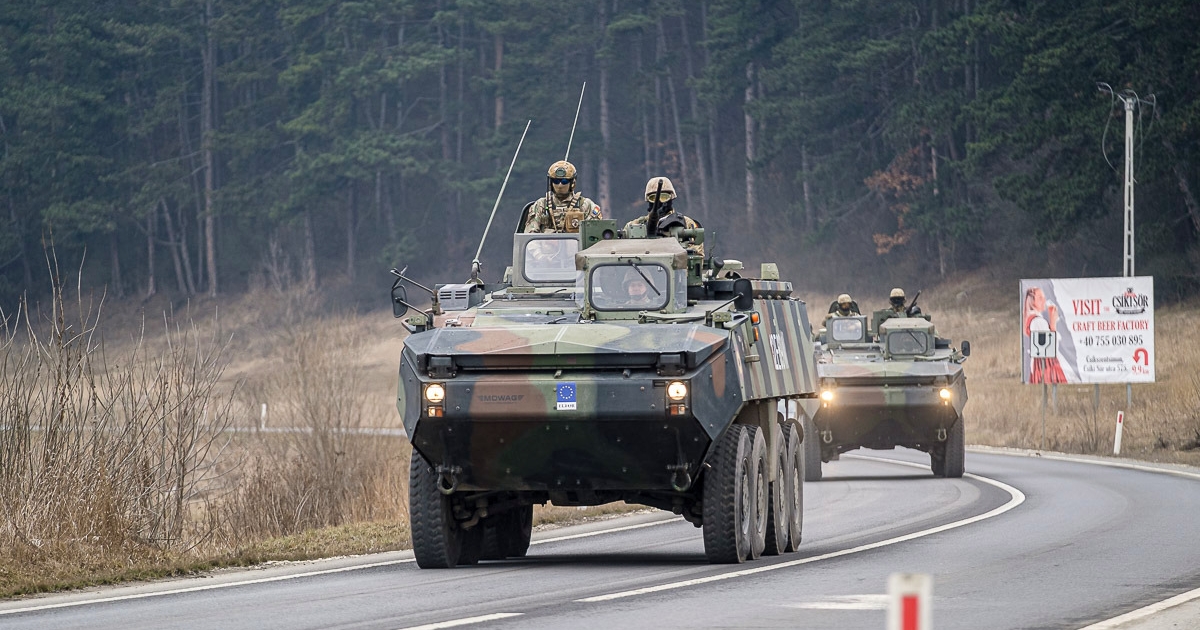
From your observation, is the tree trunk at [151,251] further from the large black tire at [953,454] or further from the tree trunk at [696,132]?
the large black tire at [953,454]

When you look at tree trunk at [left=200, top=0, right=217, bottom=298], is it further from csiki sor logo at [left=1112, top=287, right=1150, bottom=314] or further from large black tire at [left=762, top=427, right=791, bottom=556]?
large black tire at [left=762, top=427, right=791, bottom=556]

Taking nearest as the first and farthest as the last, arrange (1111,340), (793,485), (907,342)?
(793,485), (907,342), (1111,340)

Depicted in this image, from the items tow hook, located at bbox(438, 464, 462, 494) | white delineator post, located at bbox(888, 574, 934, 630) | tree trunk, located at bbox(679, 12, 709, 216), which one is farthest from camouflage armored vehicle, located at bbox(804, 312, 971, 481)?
tree trunk, located at bbox(679, 12, 709, 216)

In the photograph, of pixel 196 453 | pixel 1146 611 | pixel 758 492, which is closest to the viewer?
pixel 1146 611

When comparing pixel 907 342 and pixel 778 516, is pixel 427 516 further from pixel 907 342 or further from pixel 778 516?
pixel 907 342

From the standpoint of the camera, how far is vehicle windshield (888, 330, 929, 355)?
96.2 feet

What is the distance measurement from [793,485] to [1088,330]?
83.3 ft

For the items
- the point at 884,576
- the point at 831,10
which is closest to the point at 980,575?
the point at 884,576

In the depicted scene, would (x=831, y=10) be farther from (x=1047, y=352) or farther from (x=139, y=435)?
(x=139, y=435)

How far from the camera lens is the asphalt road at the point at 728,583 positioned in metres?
11.5

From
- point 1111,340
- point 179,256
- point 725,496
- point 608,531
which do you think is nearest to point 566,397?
point 725,496

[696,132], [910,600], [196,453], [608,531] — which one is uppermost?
[696,132]

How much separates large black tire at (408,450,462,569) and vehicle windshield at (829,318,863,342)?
16614 millimetres

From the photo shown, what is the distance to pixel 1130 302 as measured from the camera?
133 ft
